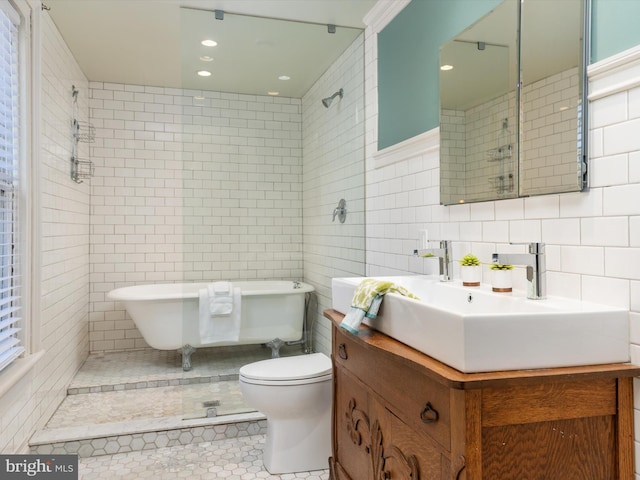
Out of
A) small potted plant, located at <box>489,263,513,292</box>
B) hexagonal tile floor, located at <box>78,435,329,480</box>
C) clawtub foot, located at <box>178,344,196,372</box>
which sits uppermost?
small potted plant, located at <box>489,263,513,292</box>

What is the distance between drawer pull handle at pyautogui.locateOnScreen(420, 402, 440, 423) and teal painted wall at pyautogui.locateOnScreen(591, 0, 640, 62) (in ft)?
3.97

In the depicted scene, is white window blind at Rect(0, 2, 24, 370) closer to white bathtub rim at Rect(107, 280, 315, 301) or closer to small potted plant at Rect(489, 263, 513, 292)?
white bathtub rim at Rect(107, 280, 315, 301)

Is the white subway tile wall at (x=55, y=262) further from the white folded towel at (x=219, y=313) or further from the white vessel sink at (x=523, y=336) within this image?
the white vessel sink at (x=523, y=336)


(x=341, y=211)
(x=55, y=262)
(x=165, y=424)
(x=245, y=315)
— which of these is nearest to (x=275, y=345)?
(x=245, y=315)

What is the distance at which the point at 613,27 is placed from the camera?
144 centimetres

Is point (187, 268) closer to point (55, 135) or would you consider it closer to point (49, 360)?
point (49, 360)

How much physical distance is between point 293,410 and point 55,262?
2.15 m

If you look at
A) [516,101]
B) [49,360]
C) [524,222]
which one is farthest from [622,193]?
[49,360]

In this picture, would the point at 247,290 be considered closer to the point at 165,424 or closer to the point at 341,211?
the point at 341,211

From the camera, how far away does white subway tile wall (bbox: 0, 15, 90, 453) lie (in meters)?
2.70

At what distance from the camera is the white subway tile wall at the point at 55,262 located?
8.84ft

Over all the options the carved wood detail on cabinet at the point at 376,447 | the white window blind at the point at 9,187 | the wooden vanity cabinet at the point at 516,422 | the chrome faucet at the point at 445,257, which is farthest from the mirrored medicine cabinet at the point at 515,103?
the white window blind at the point at 9,187

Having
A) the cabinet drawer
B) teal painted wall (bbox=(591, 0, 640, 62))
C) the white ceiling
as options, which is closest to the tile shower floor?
the cabinet drawer

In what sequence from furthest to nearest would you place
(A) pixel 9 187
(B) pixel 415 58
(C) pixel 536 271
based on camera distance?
(B) pixel 415 58
(A) pixel 9 187
(C) pixel 536 271
